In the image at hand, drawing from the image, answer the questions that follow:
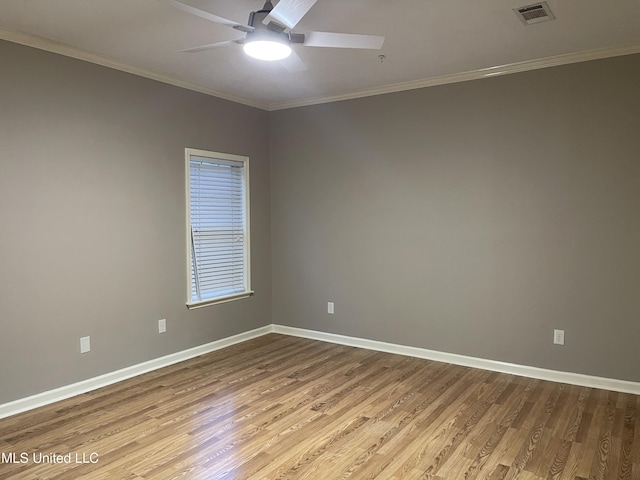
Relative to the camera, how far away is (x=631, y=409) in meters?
3.28

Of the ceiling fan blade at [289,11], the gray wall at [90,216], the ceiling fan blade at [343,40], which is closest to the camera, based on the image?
the ceiling fan blade at [289,11]

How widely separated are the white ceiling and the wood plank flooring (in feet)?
8.43

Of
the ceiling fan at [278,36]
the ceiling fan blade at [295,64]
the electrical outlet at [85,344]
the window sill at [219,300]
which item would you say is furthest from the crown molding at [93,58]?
the electrical outlet at [85,344]

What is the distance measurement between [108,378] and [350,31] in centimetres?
324

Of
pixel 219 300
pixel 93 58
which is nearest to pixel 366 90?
pixel 93 58

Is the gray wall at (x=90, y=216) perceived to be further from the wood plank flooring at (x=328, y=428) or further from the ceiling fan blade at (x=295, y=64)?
the ceiling fan blade at (x=295, y=64)

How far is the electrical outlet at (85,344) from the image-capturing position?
364 cm

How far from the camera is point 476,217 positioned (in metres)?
4.18

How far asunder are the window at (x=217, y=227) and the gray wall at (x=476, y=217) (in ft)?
1.54

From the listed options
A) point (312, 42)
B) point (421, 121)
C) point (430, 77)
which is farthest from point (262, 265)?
point (312, 42)

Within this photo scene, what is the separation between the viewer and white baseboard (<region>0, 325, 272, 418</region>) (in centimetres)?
327

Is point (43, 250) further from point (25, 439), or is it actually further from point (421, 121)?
point (421, 121)

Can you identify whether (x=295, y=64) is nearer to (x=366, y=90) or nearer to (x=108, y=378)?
(x=366, y=90)

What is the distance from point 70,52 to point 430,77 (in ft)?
9.66
